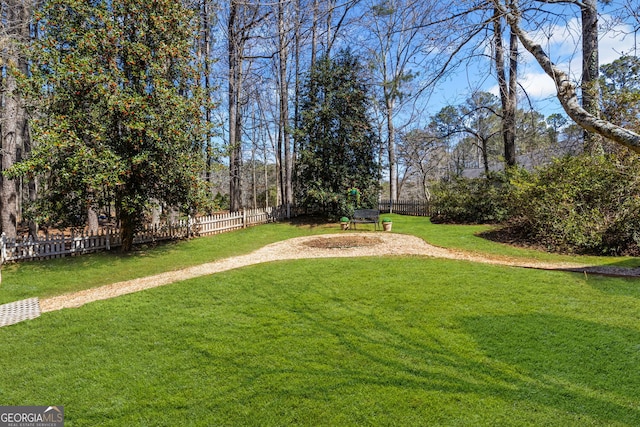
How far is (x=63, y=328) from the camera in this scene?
14.8ft

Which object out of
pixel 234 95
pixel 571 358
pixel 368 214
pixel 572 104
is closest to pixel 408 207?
pixel 368 214

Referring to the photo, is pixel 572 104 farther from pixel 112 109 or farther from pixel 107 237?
pixel 107 237

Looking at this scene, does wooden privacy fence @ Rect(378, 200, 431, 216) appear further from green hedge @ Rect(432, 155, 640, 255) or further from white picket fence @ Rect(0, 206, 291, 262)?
white picket fence @ Rect(0, 206, 291, 262)

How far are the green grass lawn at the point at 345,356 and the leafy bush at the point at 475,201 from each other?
8457mm

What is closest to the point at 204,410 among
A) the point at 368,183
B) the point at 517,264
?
the point at 517,264

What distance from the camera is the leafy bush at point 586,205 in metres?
7.78

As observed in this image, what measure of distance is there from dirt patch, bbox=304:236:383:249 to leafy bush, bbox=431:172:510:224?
5.96 meters

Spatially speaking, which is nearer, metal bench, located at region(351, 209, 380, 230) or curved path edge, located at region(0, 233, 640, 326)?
curved path edge, located at region(0, 233, 640, 326)

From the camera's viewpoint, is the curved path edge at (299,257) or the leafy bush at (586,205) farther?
the leafy bush at (586,205)

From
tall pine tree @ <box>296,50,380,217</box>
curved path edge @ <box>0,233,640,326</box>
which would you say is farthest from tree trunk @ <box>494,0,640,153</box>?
tall pine tree @ <box>296,50,380,217</box>


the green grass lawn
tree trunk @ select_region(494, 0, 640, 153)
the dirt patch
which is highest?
tree trunk @ select_region(494, 0, 640, 153)

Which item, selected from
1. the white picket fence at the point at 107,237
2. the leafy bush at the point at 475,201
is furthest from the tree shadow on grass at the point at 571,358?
the leafy bush at the point at 475,201

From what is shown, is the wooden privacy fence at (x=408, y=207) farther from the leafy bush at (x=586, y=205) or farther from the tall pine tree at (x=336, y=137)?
the leafy bush at (x=586, y=205)

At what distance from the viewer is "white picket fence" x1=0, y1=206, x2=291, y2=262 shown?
8.37m
